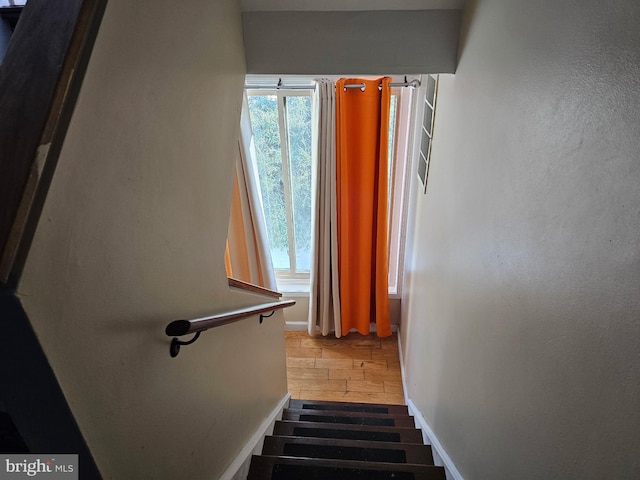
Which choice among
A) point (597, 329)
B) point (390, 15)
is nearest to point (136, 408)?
point (597, 329)

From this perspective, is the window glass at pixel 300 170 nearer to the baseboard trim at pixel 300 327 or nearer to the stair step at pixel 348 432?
the baseboard trim at pixel 300 327

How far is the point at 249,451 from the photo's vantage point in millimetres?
1640

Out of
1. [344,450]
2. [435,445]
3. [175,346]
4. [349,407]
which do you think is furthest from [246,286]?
[349,407]

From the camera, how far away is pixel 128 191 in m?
0.77

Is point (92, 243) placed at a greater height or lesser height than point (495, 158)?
lesser

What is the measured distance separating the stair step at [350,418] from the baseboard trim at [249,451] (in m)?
0.25

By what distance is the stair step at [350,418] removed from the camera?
2.48 m

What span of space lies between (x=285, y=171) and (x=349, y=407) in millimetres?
2046

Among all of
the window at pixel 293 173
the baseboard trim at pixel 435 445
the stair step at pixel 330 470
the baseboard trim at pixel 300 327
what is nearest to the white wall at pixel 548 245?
the baseboard trim at pixel 435 445

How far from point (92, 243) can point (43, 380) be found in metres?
0.23

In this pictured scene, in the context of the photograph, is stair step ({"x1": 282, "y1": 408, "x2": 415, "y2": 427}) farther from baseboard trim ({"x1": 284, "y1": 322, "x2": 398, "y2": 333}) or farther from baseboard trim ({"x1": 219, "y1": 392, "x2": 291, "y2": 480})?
baseboard trim ({"x1": 284, "y1": 322, "x2": 398, "y2": 333})

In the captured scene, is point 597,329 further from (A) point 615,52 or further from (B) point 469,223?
(B) point 469,223

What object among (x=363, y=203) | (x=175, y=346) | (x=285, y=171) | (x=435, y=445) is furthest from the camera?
(x=285, y=171)

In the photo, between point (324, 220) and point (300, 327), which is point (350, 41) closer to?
point (324, 220)
